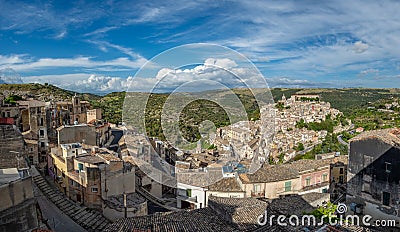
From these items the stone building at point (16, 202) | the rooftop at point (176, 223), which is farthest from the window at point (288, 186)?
the stone building at point (16, 202)

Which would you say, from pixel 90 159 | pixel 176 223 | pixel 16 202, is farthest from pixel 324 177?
pixel 16 202

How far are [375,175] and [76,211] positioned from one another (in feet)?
37.0

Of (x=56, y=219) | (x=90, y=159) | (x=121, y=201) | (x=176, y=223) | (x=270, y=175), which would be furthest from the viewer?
(x=270, y=175)

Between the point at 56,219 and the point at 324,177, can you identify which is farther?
the point at 324,177

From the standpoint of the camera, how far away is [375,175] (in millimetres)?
11367

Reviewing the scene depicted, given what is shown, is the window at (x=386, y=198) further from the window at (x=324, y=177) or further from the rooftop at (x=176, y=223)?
the rooftop at (x=176, y=223)

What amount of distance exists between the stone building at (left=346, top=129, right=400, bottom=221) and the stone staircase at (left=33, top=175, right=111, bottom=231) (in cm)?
951

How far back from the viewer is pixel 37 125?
1769 centimetres

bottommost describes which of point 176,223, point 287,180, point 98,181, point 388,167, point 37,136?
point 287,180

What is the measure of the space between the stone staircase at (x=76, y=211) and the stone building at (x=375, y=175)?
951cm

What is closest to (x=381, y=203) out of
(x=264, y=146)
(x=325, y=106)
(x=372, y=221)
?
(x=372, y=221)

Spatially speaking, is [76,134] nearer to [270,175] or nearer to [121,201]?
[121,201]

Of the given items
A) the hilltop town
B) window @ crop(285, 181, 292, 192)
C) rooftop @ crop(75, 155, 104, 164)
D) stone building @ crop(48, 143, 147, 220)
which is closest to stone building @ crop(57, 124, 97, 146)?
the hilltop town

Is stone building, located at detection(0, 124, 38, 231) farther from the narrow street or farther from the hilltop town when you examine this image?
the narrow street
